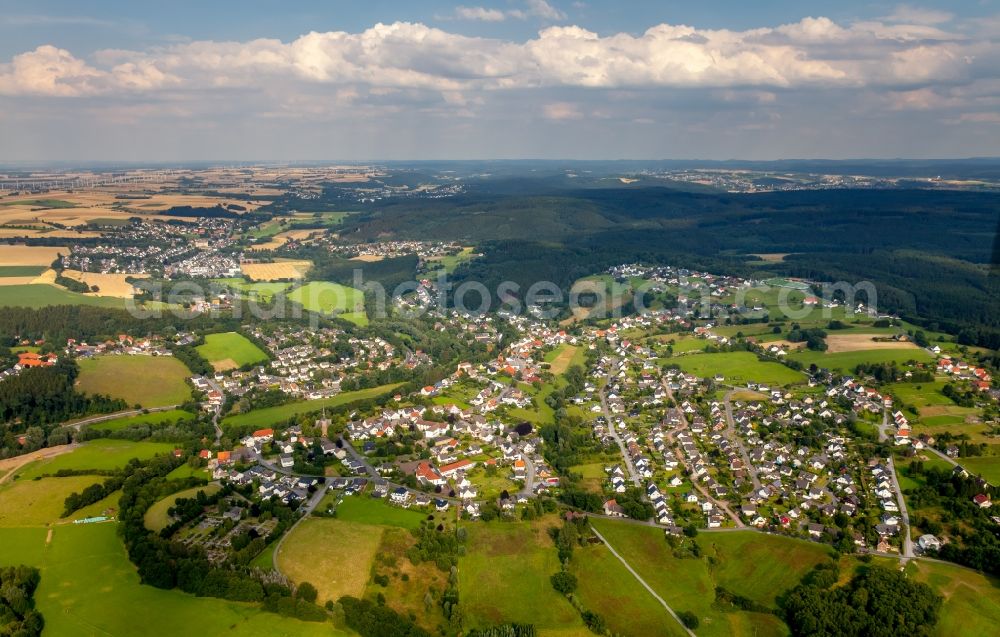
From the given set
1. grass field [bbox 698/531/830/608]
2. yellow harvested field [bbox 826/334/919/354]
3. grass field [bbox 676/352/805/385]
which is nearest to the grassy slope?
grass field [bbox 676/352/805/385]

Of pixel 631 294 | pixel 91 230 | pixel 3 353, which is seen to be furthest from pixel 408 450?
pixel 91 230

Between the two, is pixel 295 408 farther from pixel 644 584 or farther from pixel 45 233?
pixel 45 233

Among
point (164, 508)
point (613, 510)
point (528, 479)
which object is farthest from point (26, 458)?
point (613, 510)

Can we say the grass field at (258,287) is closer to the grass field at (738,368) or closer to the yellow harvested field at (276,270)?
the yellow harvested field at (276,270)

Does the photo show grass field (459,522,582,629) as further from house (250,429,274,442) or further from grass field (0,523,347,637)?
house (250,429,274,442)

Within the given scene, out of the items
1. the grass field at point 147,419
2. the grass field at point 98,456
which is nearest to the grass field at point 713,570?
the grass field at point 98,456

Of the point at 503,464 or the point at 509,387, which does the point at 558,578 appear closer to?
the point at 503,464
